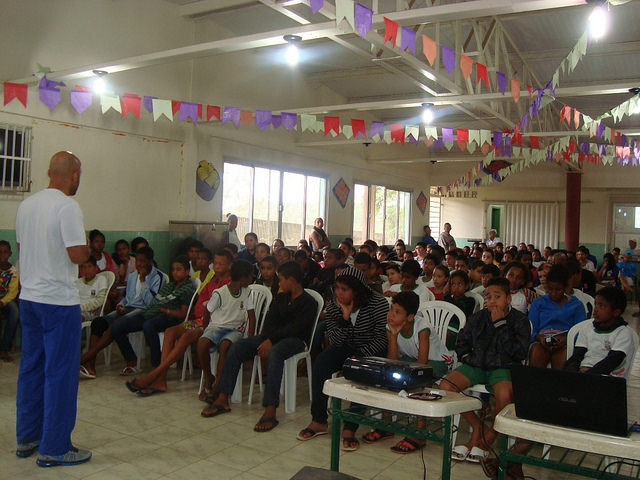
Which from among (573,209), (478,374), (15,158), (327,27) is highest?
(327,27)

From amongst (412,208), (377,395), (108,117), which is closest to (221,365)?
(377,395)

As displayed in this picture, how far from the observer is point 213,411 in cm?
399

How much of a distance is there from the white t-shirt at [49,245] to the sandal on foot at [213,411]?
1361 millimetres

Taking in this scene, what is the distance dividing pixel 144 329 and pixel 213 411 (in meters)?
1.23

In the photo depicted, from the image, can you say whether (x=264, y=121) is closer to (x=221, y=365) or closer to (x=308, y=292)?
(x=308, y=292)

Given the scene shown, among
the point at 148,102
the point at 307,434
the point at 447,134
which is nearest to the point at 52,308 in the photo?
the point at 307,434

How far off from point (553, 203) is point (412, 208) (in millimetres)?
3756

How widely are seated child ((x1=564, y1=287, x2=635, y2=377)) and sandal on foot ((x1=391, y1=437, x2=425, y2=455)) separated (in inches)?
40.4

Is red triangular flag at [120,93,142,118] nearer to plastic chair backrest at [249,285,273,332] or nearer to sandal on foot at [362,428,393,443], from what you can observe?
plastic chair backrest at [249,285,273,332]

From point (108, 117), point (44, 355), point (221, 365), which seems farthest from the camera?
point (108, 117)

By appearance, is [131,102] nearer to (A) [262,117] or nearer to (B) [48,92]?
(B) [48,92]

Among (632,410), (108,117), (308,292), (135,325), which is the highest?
(108,117)

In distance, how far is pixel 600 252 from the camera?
48.5 feet

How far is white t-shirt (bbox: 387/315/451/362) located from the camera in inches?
145
